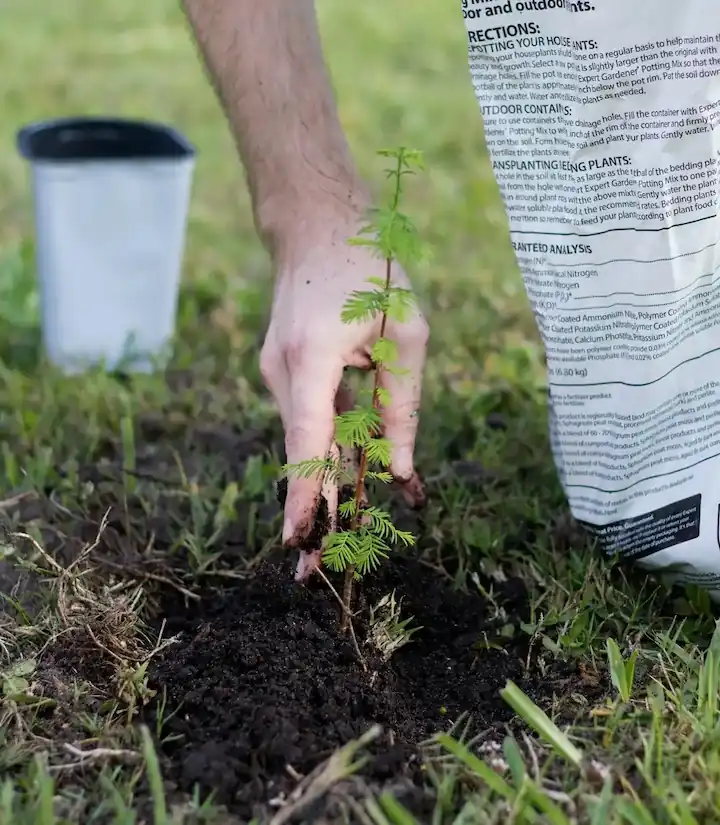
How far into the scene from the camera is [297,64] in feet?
4.56

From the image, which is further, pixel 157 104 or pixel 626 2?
pixel 157 104

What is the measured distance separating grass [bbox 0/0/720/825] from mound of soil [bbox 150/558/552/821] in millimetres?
35

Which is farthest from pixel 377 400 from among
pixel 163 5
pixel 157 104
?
pixel 163 5

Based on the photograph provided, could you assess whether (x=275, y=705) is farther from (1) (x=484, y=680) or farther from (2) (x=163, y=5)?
(2) (x=163, y=5)

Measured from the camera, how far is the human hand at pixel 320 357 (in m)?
1.21

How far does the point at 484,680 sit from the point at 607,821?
0.30 metres

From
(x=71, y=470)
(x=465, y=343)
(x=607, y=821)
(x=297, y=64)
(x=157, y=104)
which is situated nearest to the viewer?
(x=607, y=821)

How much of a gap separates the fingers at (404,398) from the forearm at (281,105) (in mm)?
200

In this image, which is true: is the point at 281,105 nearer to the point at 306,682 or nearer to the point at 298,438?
the point at 298,438

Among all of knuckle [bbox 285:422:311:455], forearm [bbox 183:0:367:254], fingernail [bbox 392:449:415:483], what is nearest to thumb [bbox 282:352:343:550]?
knuckle [bbox 285:422:311:455]

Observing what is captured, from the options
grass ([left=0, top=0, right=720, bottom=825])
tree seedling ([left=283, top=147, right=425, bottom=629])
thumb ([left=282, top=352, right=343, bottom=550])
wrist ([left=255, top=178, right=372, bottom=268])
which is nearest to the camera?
grass ([left=0, top=0, right=720, bottom=825])

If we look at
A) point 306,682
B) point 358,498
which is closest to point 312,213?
point 358,498

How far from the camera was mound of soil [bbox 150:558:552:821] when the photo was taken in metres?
1.01

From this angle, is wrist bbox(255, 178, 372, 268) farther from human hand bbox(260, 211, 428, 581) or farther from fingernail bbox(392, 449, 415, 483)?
fingernail bbox(392, 449, 415, 483)
